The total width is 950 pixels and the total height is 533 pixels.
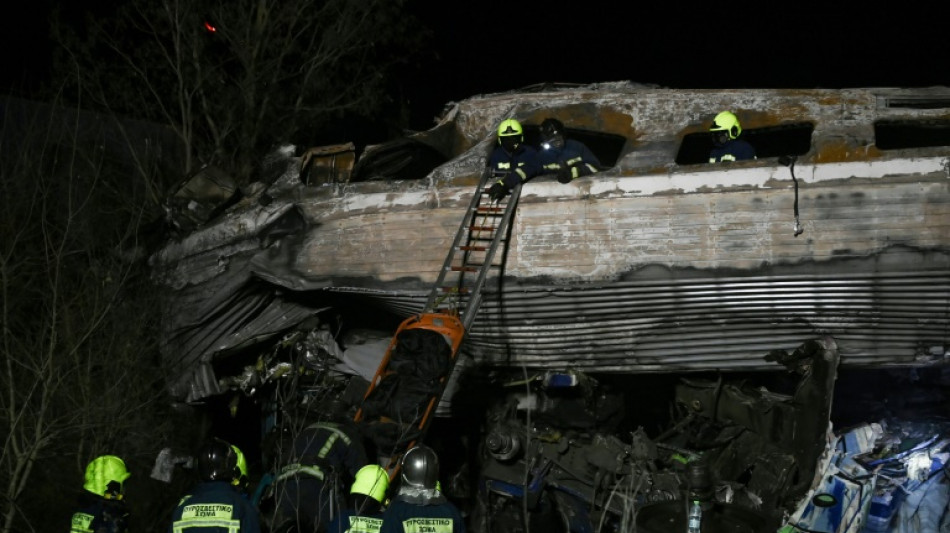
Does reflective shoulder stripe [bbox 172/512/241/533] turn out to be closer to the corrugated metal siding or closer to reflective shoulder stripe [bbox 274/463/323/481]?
reflective shoulder stripe [bbox 274/463/323/481]

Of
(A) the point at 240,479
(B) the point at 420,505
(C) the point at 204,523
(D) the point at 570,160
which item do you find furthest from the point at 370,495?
(D) the point at 570,160

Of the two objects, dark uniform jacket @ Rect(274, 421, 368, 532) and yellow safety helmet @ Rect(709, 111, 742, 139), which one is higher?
yellow safety helmet @ Rect(709, 111, 742, 139)

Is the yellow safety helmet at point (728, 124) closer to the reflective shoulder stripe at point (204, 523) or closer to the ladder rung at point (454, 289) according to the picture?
Answer: the ladder rung at point (454, 289)

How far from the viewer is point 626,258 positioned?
6.45m

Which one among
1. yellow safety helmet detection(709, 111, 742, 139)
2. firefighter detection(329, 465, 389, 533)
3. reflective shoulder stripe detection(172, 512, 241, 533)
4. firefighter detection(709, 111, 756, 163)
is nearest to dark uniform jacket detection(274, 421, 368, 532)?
firefighter detection(329, 465, 389, 533)

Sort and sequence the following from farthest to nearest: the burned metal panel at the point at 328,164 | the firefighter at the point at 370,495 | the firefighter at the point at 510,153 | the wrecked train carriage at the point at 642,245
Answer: the burned metal panel at the point at 328,164
the firefighter at the point at 510,153
the wrecked train carriage at the point at 642,245
the firefighter at the point at 370,495

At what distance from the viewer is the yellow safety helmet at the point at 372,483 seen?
4.77 m

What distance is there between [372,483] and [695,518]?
5.53 ft

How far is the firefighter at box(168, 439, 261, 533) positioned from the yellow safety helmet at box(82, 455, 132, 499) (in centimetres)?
73

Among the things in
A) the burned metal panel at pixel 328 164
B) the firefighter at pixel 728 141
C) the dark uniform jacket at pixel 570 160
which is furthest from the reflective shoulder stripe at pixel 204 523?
the firefighter at pixel 728 141

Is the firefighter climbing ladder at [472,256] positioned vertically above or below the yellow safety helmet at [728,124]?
below

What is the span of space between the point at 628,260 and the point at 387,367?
171 centimetres

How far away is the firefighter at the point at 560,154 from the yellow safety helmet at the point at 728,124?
864 mm

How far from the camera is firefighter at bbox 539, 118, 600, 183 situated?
6820 millimetres
